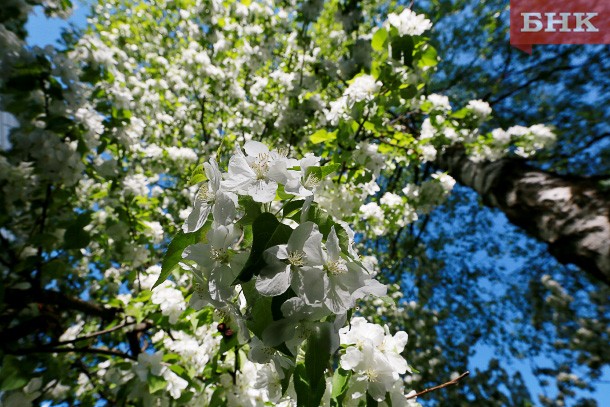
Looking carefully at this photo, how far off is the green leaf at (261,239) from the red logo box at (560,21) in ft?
15.4

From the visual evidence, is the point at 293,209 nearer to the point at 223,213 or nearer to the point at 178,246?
the point at 223,213

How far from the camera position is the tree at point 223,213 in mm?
825

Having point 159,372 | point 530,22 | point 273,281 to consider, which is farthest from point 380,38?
point 530,22

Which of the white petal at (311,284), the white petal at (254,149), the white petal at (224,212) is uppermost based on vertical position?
the white petal at (254,149)

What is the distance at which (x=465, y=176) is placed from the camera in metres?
4.29

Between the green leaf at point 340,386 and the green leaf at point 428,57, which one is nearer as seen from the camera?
the green leaf at point 340,386

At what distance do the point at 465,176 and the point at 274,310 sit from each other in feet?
13.3

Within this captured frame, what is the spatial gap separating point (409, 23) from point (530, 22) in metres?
3.33

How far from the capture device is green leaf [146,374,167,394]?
5.91ft

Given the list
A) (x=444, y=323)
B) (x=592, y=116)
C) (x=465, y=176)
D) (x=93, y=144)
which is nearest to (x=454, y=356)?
(x=444, y=323)

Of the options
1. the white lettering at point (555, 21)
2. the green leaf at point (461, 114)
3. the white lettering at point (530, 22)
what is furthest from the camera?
the white lettering at point (530, 22)

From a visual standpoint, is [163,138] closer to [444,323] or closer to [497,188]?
[497,188]

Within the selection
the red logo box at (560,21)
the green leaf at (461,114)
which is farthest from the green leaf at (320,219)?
the red logo box at (560,21)

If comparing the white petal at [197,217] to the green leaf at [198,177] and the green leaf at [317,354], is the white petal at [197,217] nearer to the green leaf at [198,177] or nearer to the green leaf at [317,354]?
the green leaf at [198,177]
